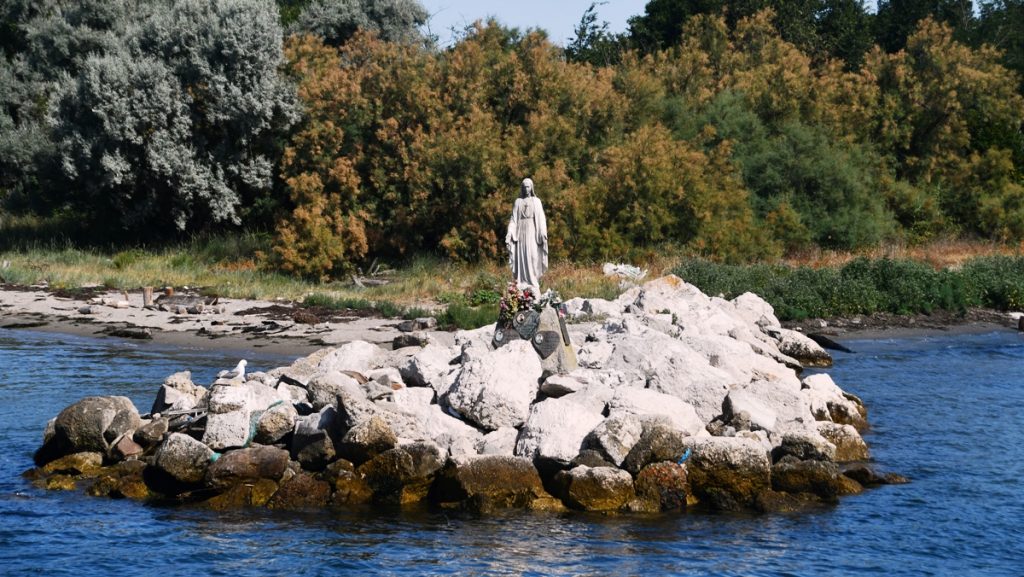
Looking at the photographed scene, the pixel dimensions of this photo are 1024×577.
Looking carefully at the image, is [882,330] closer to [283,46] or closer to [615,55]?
[283,46]

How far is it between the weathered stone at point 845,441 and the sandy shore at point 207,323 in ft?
30.8

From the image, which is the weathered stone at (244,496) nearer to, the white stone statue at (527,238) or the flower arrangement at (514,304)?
the flower arrangement at (514,304)

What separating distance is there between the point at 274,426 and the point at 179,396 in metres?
2.29

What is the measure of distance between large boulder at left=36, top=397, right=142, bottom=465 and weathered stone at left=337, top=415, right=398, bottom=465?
11.2 feet

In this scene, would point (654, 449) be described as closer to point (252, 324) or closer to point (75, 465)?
point (75, 465)

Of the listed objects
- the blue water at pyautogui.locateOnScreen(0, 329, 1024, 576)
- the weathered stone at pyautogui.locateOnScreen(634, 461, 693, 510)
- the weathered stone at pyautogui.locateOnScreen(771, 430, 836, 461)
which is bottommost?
the blue water at pyautogui.locateOnScreen(0, 329, 1024, 576)

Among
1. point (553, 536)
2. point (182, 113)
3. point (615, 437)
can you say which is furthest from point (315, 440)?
point (182, 113)

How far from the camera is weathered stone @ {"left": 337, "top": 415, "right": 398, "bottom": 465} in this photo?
49.5 feet

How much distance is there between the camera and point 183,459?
49.3 feet

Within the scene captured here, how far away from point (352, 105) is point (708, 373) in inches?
878

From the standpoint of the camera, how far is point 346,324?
2831 cm

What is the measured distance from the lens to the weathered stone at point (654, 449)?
1501 centimetres

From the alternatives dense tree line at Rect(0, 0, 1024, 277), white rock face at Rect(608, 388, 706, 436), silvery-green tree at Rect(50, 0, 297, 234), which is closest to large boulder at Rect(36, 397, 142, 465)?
white rock face at Rect(608, 388, 706, 436)

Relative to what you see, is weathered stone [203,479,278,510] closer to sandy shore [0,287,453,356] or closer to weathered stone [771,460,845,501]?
weathered stone [771,460,845,501]
